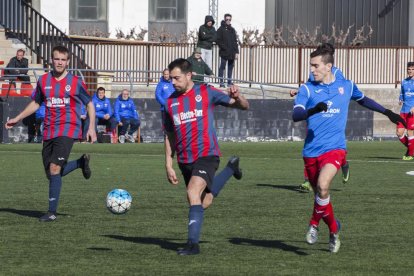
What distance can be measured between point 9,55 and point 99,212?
20.3m

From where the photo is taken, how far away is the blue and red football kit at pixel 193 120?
1073cm

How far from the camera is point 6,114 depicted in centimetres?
3027

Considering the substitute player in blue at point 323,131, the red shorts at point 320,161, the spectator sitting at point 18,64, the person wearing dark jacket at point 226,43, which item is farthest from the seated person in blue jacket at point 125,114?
the red shorts at point 320,161

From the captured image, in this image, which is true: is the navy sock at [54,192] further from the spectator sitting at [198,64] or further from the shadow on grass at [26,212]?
the spectator sitting at [198,64]

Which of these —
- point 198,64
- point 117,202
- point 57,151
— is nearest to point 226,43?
point 198,64

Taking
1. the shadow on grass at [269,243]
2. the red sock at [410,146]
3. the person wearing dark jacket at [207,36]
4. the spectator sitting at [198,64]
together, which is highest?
the person wearing dark jacket at [207,36]

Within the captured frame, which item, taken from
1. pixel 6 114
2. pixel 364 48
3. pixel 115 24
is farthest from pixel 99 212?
pixel 115 24

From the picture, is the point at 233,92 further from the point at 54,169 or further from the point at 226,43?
the point at 226,43

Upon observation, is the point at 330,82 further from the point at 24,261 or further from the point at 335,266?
the point at 24,261

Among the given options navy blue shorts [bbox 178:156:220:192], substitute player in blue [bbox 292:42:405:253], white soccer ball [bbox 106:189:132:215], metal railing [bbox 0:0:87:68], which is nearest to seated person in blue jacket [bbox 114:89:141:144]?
metal railing [bbox 0:0:87:68]

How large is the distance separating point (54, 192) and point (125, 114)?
58.0 feet

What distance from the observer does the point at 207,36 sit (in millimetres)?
33438

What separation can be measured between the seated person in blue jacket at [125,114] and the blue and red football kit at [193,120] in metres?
19.9

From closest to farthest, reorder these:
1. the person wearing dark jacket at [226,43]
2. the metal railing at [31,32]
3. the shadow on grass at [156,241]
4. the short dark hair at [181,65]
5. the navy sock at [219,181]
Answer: the short dark hair at [181,65], the shadow on grass at [156,241], the navy sock at [219,181], the person wearing dark jacket at [226,43], the metal railing at [31,32]
